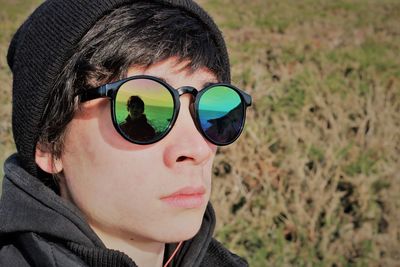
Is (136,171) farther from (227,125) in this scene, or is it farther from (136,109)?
(227,125)

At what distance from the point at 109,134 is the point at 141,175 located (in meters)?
0.15

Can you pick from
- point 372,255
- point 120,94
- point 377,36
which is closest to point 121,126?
point 120,94

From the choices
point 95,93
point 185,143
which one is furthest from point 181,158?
point 95,93

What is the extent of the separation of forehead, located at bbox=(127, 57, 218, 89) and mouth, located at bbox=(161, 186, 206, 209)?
1.01 feet

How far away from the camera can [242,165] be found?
4.61 m

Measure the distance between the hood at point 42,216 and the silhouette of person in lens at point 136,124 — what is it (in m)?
0.27

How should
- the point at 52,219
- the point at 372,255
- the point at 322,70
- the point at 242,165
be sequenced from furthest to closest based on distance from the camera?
1. the point at 322,70
2. the point at 242,165
3. the point at 372,255
4. the point at 52,219

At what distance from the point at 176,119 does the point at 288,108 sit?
429 cm

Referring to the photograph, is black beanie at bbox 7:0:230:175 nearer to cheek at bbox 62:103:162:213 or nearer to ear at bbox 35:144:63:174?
ear at bbox 35:144:63:174

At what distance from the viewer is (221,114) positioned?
1.79 meters

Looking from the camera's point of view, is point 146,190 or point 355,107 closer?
point 146,190

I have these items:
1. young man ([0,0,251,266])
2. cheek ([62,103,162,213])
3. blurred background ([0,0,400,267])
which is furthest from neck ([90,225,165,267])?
blurred background ([0,0,400,267])

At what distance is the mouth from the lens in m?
1.66

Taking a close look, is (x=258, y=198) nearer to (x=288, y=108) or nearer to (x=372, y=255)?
(x=372, y=255)
